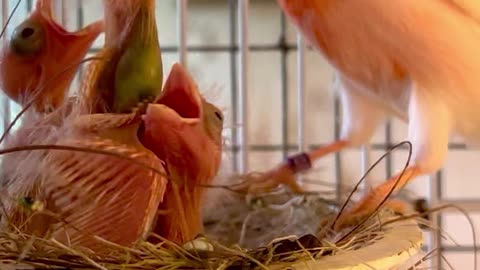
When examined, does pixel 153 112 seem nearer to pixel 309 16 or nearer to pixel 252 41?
pixel 309 16

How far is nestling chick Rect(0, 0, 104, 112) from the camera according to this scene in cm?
55

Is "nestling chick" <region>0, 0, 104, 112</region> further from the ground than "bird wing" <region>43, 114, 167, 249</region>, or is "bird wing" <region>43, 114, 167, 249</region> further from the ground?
"nestling chick" <region>0, 0, 104, 112</region>

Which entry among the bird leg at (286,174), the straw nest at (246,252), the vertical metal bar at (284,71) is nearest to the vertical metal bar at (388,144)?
the vertical metal bar at (284,71)

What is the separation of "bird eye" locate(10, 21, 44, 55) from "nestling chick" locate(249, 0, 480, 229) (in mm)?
200

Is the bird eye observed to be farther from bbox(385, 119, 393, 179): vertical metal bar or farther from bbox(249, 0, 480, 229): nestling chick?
bbox(385, 119, 393, 179): vertical metal bar

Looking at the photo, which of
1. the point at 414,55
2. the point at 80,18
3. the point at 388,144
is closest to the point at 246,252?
the point at 414,55

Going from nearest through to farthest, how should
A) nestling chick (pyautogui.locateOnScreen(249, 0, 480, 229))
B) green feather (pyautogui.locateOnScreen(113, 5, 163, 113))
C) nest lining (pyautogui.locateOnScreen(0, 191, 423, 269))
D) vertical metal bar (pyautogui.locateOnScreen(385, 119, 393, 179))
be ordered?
nest lining (pyautogui.locateOnScreen(0, 191, 423, 269)), green feather (pyautogui.locateOnScreen(113, 5, 163, 113)), nestling chick (pyautogui.locateOnScreen(249, 0, 480, 229)), vertical metal bar (pyautogui.locateOnScreen(385, 119, 393, 179))

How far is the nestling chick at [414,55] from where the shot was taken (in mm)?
603

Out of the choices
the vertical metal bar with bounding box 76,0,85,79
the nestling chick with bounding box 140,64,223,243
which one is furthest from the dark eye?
the vertical metal bar with bounding box 76,0,85,79

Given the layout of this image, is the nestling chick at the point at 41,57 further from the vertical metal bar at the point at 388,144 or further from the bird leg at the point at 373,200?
the vertical metal bar at the point at 388,144

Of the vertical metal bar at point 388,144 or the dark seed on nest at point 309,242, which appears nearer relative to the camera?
the dark seed on nest at point 309,242

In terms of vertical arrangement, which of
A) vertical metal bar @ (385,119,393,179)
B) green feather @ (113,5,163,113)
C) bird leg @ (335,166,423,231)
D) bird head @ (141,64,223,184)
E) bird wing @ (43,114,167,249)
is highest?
green feather @ (113,5,163,113)

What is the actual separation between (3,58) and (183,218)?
0.17m

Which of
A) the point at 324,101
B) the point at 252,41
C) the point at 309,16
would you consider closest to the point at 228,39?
the point at 252,41
